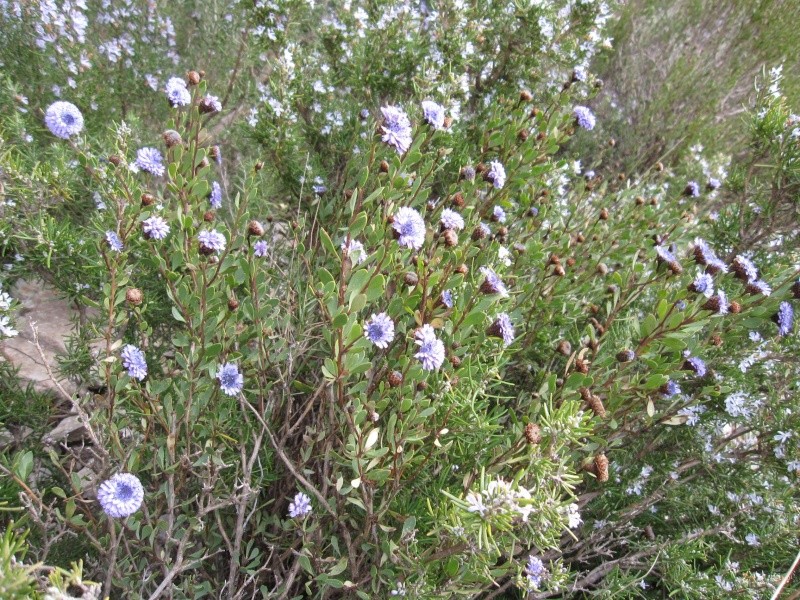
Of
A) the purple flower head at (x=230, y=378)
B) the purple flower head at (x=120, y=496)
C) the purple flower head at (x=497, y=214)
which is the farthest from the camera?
the purple flower head at (x=497, y=214)

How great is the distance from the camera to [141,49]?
3357 mm

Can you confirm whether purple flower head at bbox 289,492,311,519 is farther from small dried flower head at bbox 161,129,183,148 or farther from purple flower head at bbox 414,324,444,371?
small dried flower head at bbox 161,129,183,148

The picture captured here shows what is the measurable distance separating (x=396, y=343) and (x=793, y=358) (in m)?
1.33

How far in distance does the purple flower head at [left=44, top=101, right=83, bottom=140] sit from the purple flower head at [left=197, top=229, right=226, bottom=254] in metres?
0.57

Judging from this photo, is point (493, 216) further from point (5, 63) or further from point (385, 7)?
point (5, 63)

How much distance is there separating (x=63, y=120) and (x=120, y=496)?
1077 millimetres

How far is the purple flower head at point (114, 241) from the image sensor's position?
1.49 metres

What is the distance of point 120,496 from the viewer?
128 cm

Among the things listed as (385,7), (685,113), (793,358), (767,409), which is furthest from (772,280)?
(685,113)

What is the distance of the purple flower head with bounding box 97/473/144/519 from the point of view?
1.26 metres

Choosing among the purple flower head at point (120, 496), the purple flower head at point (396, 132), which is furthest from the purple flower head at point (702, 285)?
the purple flower head at point (120, 496)

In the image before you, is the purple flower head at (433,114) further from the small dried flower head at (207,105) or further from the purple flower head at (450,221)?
the small dried flower head at (207,105)

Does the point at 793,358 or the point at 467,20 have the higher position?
the point at 467,20

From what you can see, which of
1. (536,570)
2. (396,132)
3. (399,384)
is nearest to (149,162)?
(396,132)
